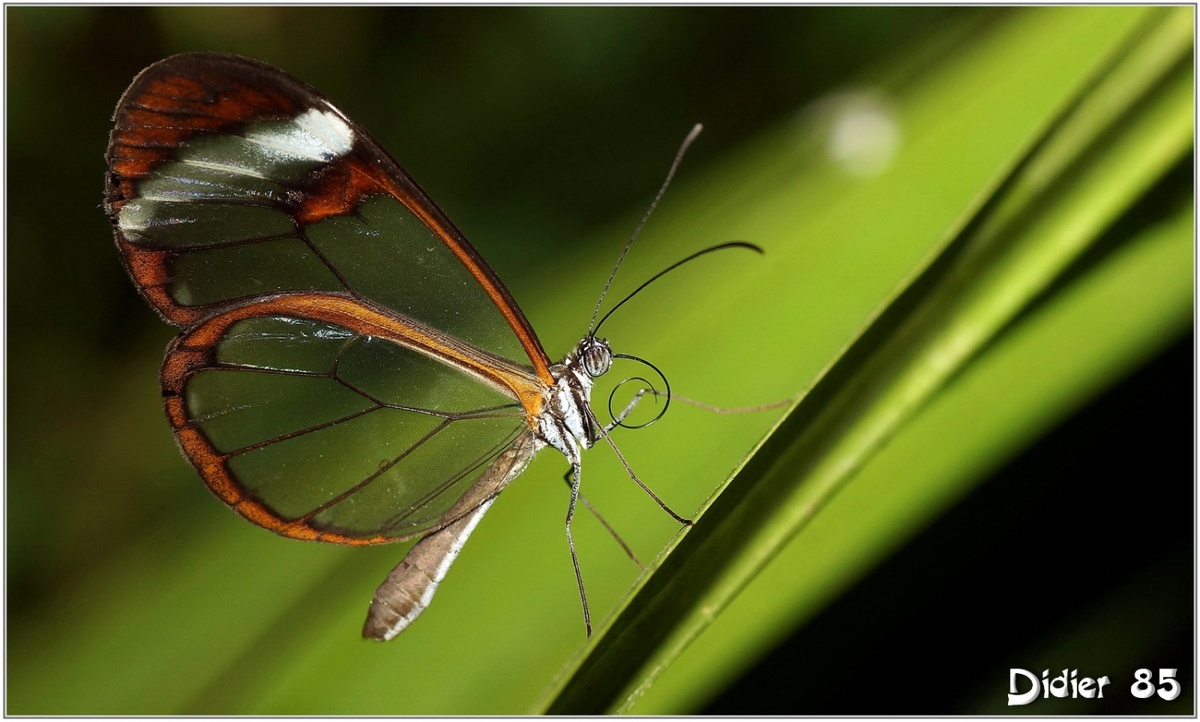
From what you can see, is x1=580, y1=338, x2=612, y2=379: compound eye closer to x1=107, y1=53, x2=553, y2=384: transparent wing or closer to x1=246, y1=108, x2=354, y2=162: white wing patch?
x1=107, y1=53, x2=553, y2=384: transparent wing

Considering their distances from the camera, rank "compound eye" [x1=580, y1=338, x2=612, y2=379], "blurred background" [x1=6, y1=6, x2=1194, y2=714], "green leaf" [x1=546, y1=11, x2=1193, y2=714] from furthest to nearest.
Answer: "compound eye" [x1=580, y1=338, x2=612, y2=379]
"blurred background" [x1=6, y1=6, x2=1194, y2=714]
"green leaf" [x1=546, y1=11, x2=1193, y2=714]

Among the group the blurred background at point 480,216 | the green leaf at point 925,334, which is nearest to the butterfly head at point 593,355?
the blurred background at point 480,216

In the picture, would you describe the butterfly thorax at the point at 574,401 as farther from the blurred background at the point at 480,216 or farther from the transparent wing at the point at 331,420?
the blurred background at the point at 480,216

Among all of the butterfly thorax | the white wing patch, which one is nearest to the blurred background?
the butterfly thorax

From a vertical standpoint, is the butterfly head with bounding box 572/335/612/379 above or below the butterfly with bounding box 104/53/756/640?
above

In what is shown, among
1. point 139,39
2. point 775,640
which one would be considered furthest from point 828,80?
point 139,39

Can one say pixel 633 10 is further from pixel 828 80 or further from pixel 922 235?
pixel 922 235

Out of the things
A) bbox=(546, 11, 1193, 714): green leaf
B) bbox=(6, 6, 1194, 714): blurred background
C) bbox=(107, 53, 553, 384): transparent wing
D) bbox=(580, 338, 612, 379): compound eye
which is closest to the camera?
bbox=(546, 11, 1193, 714): green leaf
